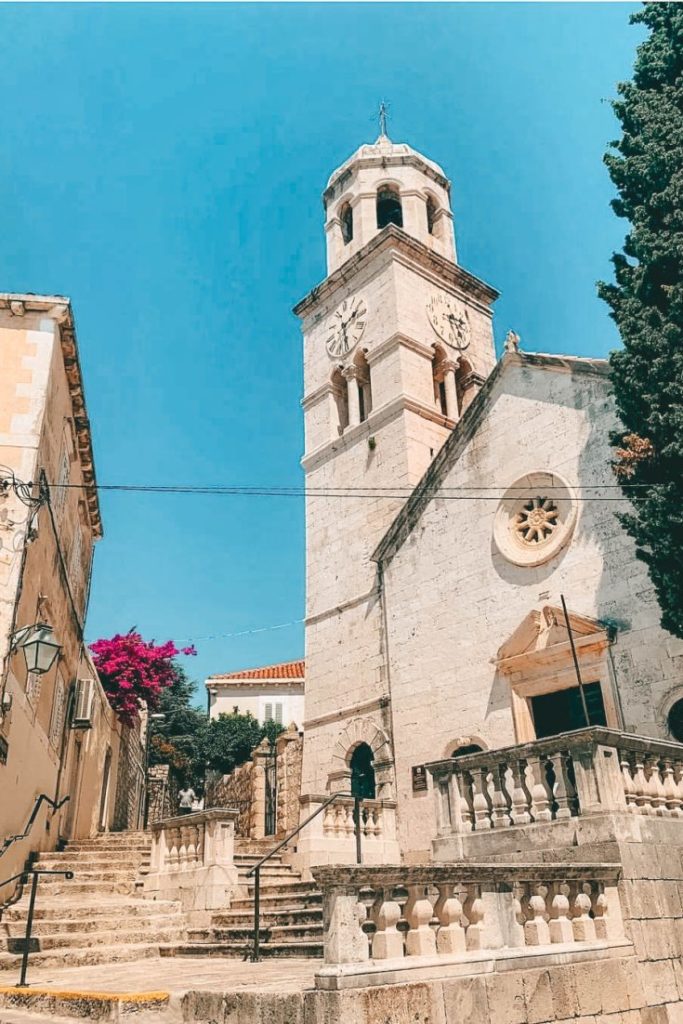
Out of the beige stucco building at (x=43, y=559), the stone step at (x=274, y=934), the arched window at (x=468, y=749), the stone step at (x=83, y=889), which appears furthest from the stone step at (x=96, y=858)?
the arched window at (x=468, y=749)

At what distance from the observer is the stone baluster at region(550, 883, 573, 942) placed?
17.9ft

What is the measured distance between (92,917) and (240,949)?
7.76 feet

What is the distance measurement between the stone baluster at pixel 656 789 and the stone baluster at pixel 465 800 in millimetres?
1592

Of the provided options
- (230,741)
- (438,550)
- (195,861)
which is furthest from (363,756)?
(230,741)

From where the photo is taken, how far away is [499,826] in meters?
7.08

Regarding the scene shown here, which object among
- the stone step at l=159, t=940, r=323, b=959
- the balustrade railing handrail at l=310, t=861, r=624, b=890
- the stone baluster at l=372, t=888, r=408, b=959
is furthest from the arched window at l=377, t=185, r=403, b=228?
the stone baluster at l=372, t=888, r=408, b=959

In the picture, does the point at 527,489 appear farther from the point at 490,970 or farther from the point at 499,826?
the point at 490,970

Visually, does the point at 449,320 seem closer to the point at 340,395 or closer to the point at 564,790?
the point at 340,395

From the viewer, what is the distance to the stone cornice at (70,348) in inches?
442

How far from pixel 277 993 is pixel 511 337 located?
523 inches

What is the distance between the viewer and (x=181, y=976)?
5922 mm

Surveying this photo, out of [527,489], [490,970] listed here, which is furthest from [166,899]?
[527,489]

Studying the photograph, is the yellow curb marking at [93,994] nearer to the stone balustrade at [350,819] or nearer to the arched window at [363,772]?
the stone balustrade at [350,819]

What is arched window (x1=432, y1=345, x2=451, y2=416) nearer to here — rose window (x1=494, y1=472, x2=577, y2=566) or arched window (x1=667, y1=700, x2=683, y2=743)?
rose window (x1=494, y1=472, x2=577, y2=566)
